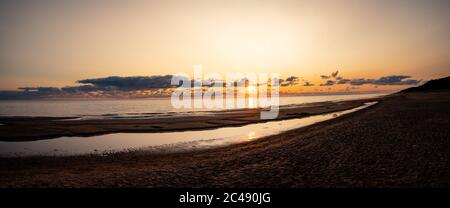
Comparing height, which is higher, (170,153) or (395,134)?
(395,134)

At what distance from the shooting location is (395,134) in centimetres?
1861

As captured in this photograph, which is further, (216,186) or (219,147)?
(219,147)

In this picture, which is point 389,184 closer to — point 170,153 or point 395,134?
point 395,134
